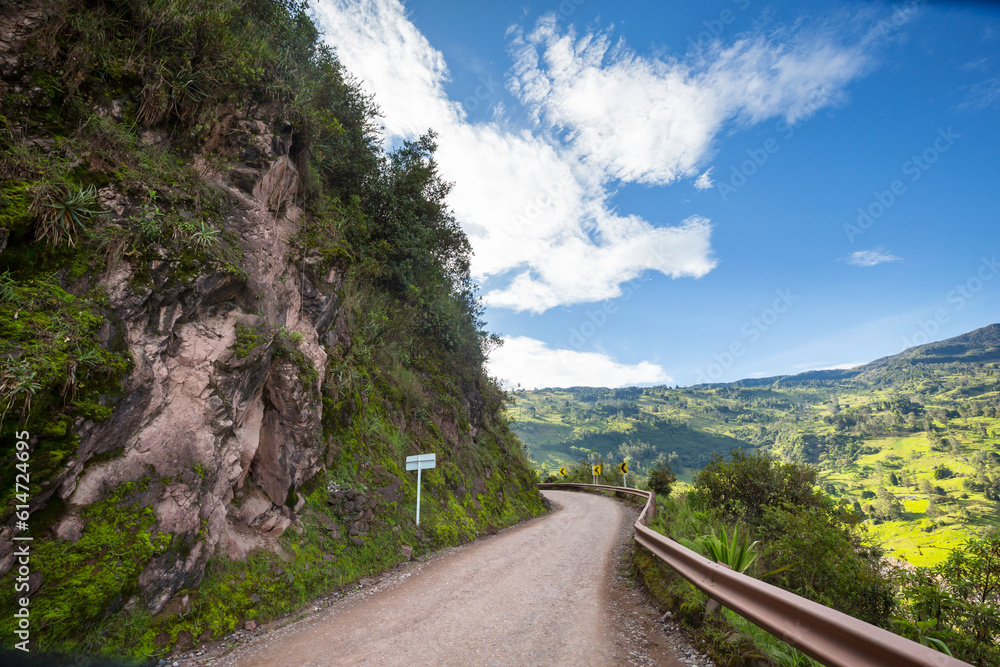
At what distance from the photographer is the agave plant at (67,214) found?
4809mm

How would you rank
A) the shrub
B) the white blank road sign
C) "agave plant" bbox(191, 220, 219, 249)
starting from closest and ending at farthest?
"agave plant" bbox(191, 220, 219, 249), the white blank road sign, the shrub

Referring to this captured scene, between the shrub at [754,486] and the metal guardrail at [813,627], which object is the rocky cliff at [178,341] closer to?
the metal guardrail at [813,627]

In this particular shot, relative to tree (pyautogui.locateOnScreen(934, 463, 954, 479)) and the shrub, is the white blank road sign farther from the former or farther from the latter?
tree (pyautogui.locateOnScreen(934, 463, 954, 479))

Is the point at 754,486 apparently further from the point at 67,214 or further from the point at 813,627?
the point at 67,214

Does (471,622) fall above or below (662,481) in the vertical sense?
above

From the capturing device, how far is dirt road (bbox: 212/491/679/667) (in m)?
4.26

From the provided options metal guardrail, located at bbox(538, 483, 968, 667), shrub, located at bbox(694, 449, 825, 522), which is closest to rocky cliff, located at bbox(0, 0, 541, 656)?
metal guardrail, located at bbox(538, 483, 968, 667)

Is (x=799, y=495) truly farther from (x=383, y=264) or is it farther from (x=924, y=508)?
(x=924, y=508)

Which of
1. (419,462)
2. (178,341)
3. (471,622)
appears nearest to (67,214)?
(178,341)

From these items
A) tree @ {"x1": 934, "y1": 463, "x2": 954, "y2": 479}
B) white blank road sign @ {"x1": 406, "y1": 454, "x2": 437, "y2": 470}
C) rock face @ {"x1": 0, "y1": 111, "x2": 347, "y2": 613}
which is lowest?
tree @ {"x1": 934, "y1": 463, "x2": 954, "y2": 479}

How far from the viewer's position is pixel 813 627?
271cm

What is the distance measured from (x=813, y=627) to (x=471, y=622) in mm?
3972

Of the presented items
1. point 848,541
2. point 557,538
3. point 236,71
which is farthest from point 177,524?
point 848,541

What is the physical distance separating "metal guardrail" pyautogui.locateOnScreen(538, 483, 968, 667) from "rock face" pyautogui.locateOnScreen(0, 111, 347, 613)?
21.7ft
